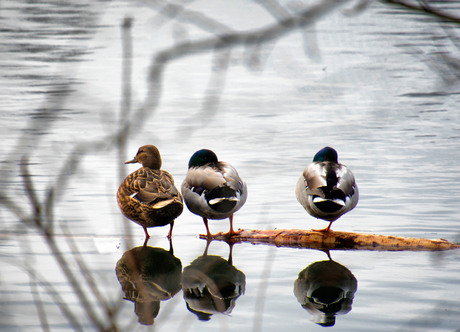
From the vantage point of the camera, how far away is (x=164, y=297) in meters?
5.33

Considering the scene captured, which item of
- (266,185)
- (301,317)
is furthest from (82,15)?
(266,185)

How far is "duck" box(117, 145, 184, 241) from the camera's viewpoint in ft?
22.7

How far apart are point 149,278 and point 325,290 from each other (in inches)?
52.6

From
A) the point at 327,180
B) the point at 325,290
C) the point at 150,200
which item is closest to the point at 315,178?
the point at 327,180

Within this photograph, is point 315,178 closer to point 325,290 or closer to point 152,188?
point 152,188

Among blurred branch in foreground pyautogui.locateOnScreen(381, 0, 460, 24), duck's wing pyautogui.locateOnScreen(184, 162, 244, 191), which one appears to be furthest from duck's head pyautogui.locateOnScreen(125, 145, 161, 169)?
blurred branch in foreground pyautogui.locateOnScreen(381, 0, 460, 24)

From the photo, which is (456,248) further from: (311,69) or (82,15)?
(311,69)

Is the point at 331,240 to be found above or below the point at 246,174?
above

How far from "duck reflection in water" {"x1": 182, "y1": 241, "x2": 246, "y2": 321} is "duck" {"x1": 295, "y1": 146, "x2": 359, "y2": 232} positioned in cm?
89

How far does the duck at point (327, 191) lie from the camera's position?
6645 millimetres

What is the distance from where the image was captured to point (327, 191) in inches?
264

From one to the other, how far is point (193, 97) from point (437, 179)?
23.6 ft

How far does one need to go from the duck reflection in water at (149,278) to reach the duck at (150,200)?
311mm

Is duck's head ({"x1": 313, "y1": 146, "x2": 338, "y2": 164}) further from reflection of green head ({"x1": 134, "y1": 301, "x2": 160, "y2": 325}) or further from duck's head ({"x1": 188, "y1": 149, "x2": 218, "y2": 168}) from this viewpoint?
reflection of green head ({"x1": 134, "y1": 301, "x2": 160, "y2": 325})
